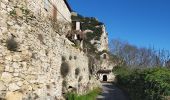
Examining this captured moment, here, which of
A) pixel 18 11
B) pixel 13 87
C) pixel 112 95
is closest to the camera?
pixel 13 87

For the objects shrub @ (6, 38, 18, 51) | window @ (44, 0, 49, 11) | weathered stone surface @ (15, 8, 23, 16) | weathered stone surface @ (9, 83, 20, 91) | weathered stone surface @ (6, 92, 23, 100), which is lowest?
weathered stone surface @ (6, 92, 23, 100)

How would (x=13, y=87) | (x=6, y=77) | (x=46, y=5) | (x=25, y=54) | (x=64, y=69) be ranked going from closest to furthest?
(x=6, y=77) → (x=13, y=87) → (x=25, y=54) → (x=64, y=69) → (x=46, y=5)

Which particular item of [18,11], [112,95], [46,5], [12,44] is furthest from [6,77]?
[112,95]

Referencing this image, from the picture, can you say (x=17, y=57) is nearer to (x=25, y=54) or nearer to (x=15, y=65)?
(x=15, y=65)

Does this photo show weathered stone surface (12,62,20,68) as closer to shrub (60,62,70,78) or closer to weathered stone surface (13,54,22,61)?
weathered stone surface (13,54,22,61)

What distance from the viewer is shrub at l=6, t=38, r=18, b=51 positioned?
10027 mm

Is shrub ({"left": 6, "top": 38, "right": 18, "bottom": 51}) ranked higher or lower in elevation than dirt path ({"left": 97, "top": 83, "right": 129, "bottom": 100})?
higher

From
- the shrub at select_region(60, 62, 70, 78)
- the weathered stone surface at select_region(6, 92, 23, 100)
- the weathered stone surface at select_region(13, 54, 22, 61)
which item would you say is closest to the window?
the shrub at select_region(60, 62, 70, 78)

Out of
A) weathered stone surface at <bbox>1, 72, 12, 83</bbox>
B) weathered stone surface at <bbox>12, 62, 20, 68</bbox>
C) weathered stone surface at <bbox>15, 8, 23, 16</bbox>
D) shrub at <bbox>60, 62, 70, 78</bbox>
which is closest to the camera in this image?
weathered stone surface at <bbox>1, 72, 12, 83</bbox>

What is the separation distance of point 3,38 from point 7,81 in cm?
136

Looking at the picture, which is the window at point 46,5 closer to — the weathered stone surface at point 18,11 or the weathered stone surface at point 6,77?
the weathered stone surface at point 18,11

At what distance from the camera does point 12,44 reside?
1026 centimetres

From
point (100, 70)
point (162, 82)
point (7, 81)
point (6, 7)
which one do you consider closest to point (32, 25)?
point (6, 7)

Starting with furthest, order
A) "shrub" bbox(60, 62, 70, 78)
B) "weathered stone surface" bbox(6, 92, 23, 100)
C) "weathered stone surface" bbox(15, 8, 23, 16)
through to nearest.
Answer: "shrub" bbox(60, 62, 70, 78) < "weathered stone surface" bbox(15, 8, 23, 16) < "weathered stone surface" bbox(6, 92, 23, 100)
